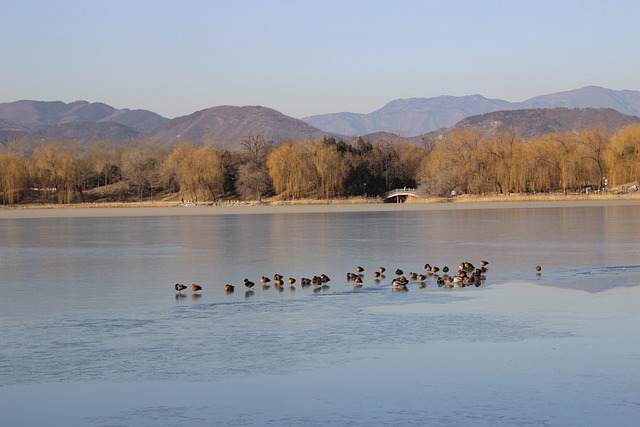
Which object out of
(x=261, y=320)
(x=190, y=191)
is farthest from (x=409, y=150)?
(x=261, y=320)

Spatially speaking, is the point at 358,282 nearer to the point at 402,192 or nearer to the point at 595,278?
the point at 595,278

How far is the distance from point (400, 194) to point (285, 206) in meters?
14.3

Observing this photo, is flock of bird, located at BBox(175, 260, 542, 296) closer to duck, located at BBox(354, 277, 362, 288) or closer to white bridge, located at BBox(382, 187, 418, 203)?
duck, located at BBox(354, 277, 362, 288)

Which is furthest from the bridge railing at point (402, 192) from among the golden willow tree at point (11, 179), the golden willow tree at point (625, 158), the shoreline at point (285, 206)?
the golden willow tree at point (11, 179)

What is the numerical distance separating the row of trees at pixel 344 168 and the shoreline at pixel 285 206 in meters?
2.84

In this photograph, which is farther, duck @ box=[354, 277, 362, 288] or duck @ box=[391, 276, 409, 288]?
duck @ box=[354, 277, 362, 288]

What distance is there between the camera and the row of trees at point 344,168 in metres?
87.2

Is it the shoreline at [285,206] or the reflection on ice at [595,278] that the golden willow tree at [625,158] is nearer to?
the shoreline at [285,206]

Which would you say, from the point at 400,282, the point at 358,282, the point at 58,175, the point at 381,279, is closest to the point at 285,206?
the point at 58,175

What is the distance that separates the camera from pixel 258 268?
76.8 feet

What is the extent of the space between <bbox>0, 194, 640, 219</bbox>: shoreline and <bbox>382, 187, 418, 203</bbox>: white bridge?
115 cm

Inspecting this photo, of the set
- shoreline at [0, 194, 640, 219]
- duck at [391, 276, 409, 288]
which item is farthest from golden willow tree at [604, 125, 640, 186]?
duck at [391, 276, 409, 288]

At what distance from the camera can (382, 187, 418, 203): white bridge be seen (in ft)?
312

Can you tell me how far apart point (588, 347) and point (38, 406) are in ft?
24.5
